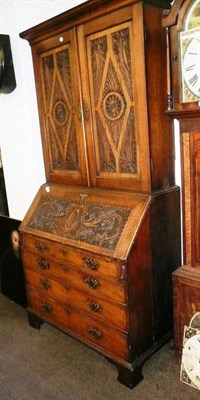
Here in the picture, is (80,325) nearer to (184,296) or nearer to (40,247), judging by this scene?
(40,247)

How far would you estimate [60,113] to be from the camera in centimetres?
221

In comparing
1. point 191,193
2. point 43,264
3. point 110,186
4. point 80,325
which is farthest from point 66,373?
point 191,193

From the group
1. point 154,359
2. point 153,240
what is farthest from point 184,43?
point 154,359

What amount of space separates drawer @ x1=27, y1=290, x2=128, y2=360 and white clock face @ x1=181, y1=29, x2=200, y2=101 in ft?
4.26

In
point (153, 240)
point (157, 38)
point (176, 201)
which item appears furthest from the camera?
point (176, 201)

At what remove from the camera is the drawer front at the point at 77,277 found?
1.77 meters

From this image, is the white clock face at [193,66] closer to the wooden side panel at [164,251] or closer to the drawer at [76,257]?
the wooden side panel at [164,251]

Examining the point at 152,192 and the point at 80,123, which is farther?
the point at 80,123

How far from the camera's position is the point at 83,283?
6.41 feet

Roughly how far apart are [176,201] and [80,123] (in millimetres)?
763

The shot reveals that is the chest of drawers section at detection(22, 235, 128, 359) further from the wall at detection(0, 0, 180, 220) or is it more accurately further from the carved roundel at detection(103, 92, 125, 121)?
the carved roundel at detection(103, 92, 125, 121)

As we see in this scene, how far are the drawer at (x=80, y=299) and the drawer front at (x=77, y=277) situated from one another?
37 mm

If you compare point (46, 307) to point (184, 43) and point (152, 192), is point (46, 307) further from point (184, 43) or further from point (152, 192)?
point (184, 43)

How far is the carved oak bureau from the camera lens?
174 cm
